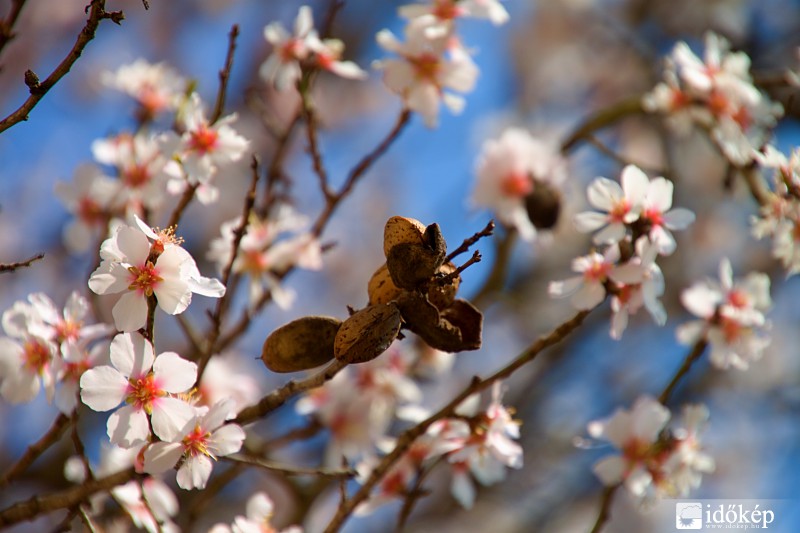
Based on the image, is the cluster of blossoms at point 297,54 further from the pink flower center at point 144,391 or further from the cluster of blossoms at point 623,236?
the pink flower center at point 144,391

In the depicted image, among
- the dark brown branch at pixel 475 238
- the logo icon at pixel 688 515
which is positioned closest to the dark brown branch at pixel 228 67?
the dark brown branch at pixel 475 238

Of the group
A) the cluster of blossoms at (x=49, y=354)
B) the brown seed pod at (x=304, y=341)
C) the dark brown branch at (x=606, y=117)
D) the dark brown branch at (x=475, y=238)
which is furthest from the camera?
the dark brown branch at (x=606, y=117)

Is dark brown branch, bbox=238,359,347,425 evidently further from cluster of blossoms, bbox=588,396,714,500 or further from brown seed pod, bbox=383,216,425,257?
cluster of blossoms, bbox=588,396,714,500

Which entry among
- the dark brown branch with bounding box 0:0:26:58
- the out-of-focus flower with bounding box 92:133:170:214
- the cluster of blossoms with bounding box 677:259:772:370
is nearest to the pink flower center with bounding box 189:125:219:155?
the out-of-focus flower with bounding box 92:133:170:214

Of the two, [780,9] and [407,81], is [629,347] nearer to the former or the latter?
[780,9]

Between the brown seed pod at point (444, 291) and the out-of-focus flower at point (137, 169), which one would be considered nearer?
the brown seed pod at point (444, 291)

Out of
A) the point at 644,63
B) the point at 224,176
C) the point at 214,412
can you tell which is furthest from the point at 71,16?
the point at 214,412

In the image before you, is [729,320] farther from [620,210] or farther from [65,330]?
[65,330]
